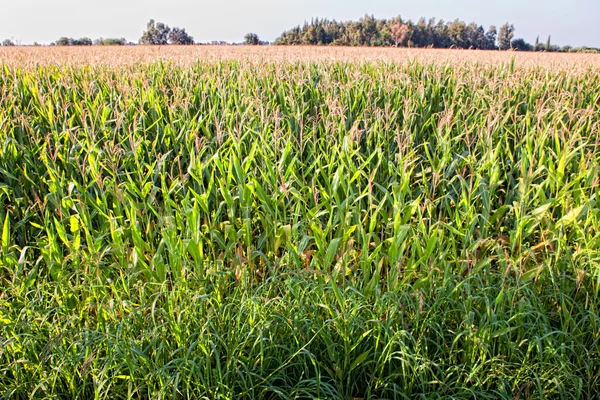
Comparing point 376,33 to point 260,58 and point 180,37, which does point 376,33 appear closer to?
point 180,37

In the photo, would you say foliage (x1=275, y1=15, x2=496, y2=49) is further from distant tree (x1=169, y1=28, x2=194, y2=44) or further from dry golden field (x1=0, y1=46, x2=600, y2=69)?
dry golden field (x1=0, y1=46, x2=600, y2=69)

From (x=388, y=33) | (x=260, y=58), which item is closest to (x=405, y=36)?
(x=388, y=33)

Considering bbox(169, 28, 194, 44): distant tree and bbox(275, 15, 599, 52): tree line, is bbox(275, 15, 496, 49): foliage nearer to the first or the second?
bbox(275, 15, 599, 52): tree line

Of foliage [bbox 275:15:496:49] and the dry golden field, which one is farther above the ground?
foliage [bbox 275:15:496:49]

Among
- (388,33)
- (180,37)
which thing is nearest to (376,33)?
(388,33)

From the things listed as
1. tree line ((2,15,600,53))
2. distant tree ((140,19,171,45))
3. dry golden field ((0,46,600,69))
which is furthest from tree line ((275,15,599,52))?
dry golden field ((0,46,600,69))

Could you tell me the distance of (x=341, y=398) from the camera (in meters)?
1.88

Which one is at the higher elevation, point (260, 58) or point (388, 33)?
point (388, 33)

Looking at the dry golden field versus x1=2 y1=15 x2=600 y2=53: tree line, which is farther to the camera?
x1=2 y1=15 x2=600 y2=53: tree line

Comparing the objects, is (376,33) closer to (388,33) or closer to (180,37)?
(388,33)

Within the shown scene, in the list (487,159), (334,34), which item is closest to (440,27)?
(334,34)

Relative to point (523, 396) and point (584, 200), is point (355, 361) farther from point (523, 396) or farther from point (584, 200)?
point (584, 200)

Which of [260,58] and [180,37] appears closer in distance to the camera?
[260,58]

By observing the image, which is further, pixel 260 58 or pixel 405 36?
pixel 405 36
